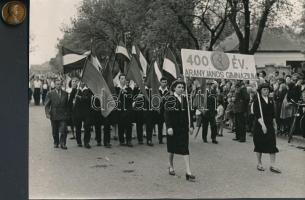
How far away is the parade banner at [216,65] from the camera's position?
359 inches

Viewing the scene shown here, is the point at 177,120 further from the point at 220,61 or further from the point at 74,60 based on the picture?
the point at 74,60

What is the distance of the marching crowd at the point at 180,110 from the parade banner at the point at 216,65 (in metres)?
0.41

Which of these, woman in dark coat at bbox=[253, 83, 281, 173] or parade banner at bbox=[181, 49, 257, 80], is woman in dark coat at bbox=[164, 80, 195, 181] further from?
woman in dark coat at bbox=[253, 83, 281, 173]

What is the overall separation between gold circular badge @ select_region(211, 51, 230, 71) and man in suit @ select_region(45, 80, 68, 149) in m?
3.89

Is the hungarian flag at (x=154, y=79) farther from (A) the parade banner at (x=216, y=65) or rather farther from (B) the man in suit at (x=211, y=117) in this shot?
(A) the parade banner at (x=216, y=65)

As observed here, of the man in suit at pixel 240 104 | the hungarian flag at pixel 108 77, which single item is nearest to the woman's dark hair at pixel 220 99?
the man in suit at pixel 240 104

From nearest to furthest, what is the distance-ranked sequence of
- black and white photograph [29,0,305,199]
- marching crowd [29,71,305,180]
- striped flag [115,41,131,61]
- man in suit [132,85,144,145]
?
1. black and white photograph [29,0,305,199]
2. marching crowd [29,71,305,180]
3. striped flag [115,41,131,61]
4. man in suit [132,85,144,145]

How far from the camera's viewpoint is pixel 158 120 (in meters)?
13.8

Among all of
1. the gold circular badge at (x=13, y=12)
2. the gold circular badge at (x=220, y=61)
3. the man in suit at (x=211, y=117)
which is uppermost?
the gold circular badge at (x=13, y=12)

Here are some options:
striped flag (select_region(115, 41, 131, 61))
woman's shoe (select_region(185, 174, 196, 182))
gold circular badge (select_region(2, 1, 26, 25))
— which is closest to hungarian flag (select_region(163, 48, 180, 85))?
striped flag (select_region(115, 41, 131, 61))

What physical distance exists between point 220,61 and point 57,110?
163 inches

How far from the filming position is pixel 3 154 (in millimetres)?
4844

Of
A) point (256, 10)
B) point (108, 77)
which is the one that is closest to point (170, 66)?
point (108, 77)

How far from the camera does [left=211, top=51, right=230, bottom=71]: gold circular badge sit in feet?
30.6
